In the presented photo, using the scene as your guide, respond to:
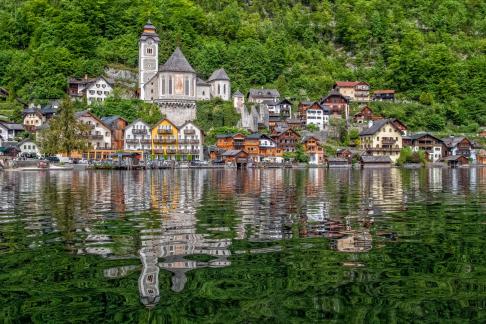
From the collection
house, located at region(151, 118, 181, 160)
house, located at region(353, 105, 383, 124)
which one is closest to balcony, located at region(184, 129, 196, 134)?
house, located at region(151, 118, 181, 160)

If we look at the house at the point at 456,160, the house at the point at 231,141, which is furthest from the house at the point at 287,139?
the house at the point at 456,160

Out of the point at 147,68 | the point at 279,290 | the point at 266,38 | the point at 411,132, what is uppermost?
the point at 266,38

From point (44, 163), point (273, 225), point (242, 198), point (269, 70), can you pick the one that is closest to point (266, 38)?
point (269, 70)

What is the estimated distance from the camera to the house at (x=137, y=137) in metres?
90.2

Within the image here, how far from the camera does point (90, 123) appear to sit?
3487 inches

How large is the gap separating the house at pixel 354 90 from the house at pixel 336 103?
690 cm

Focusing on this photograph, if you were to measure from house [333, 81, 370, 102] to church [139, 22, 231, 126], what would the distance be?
2514 centimetres

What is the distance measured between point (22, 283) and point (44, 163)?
230ft

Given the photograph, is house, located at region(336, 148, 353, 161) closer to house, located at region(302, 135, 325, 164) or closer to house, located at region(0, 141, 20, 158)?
house, located at region(302, 135, 325, 164)

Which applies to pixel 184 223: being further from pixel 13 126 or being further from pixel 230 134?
pixel 13 126

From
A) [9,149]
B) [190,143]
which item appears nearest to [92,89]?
[9,149]

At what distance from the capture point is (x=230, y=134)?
93625 millimetres

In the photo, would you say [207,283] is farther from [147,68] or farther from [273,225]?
[147,68]

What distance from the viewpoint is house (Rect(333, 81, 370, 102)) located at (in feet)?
381
